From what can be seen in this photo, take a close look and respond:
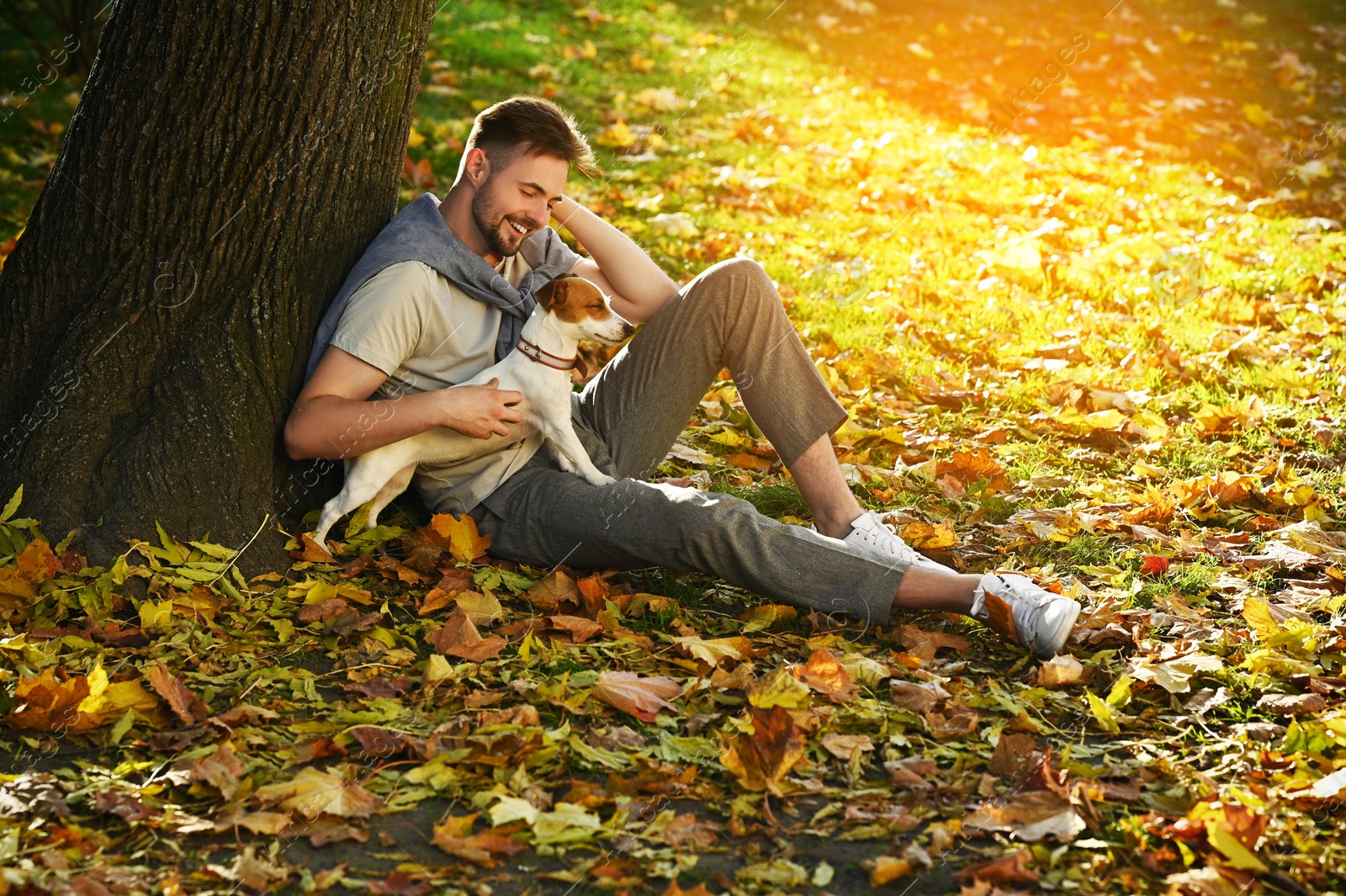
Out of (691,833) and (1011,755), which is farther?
(1011,755)

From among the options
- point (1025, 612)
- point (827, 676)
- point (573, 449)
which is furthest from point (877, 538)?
point (573, 449)

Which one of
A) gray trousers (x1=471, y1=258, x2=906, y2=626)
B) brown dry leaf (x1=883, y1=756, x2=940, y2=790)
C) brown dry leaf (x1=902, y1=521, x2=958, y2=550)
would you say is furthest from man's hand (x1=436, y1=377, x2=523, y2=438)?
brown dry leaf (x1=883, y1=756, x2=940, y2=790)

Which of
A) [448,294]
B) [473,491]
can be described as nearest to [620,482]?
[473,491]

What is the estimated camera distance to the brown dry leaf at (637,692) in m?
2.69

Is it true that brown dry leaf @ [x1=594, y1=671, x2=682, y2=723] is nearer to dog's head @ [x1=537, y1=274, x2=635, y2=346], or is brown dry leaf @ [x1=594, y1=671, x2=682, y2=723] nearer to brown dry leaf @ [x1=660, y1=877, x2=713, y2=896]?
brown dry leaf @ [x1=660, y1=877, x2=713, y2=896]

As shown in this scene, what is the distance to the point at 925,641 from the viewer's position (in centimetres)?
304

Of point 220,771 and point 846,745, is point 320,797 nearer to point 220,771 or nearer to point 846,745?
point 220,771

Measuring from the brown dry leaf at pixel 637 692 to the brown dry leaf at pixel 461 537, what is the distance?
809 mm

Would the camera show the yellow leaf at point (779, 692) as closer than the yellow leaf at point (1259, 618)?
Yes

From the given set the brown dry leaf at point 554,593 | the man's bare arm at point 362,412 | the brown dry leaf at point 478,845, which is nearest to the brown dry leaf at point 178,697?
the brown dry leaf at point 478,845

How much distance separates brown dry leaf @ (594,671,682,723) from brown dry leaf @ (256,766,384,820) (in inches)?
23.9

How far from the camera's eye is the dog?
3.38m

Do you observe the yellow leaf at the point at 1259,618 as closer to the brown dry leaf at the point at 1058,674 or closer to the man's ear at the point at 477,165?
the brown dry leaf at the point at 1058,674

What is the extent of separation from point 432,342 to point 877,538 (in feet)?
4.83
